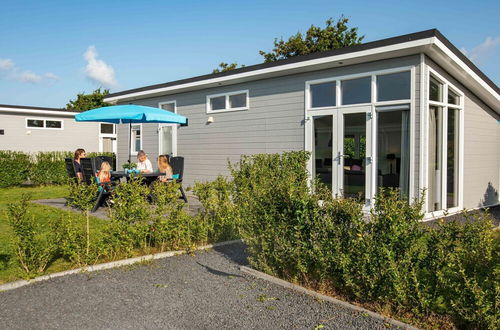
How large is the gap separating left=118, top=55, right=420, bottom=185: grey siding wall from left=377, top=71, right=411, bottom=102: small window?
181 millimetres

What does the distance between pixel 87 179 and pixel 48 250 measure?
4.31 m

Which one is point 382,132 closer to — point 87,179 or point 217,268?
point 217,268

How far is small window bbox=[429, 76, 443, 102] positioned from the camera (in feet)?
24.0

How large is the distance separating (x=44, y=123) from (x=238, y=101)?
1499cm

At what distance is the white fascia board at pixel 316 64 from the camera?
6750 mm

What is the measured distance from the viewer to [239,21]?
46.3 feet

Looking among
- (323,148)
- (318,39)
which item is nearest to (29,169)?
(323,148)

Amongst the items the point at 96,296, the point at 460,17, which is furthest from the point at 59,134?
the point at 96,296

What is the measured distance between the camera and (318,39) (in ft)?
97.6

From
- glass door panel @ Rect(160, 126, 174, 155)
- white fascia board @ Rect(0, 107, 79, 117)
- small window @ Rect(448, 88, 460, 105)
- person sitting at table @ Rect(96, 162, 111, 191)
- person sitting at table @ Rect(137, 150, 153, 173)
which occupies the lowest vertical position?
person sitting at table @ Rect(96, 162, 111, 191)

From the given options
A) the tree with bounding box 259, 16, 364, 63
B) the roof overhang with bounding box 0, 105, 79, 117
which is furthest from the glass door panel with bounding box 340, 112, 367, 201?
the tree with bounding box 259, 16, 364, 63

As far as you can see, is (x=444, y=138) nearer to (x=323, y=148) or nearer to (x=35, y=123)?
(x=323, y=148)

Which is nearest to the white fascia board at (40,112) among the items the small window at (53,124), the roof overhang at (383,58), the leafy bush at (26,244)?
the small window at (53,124)

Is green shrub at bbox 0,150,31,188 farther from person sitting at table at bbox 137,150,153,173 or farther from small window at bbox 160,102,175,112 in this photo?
person sitting at table at bbox 137,150,153,173
